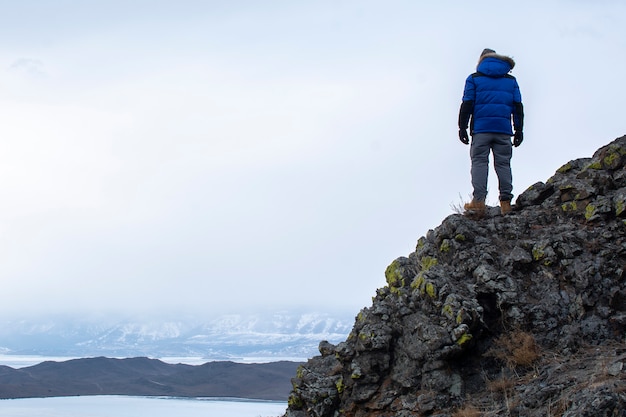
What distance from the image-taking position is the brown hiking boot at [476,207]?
15.6 metres

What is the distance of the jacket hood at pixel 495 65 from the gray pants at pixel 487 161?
152 centimetres

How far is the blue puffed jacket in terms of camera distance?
1552 centimetres

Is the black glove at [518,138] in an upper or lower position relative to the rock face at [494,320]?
upper

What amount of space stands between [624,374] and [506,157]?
285 inches

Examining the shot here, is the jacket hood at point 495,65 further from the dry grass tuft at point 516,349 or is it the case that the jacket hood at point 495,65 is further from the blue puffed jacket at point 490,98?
the dry grass tuft at point 516,349

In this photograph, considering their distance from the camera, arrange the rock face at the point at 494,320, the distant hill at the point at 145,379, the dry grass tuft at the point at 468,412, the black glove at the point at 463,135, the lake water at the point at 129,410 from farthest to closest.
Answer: the distant hill at the point at 145,379 < the lake water at the point at 129,410 < the black glove at the point at 463,135 < the rock face at the point at 494,320 < the dry grass tuft at the point at 468,412

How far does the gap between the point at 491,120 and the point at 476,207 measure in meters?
2.16

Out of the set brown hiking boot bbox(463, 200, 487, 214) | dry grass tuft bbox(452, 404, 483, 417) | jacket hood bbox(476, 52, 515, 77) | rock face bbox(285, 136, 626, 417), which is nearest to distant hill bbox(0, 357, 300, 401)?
brown hiking boot bbox(463, 200, 487, 214)

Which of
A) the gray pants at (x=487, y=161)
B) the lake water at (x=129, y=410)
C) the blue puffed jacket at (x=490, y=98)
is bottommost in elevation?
the lake water at (x=129, y=410)

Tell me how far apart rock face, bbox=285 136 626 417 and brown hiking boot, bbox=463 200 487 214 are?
0.31 metres

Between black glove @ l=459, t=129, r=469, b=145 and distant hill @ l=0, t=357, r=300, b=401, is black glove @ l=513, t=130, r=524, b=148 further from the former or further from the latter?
distant hill @ l=0, t=357, r=300, b=401

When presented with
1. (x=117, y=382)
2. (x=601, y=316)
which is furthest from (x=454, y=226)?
(x=117, y=382)

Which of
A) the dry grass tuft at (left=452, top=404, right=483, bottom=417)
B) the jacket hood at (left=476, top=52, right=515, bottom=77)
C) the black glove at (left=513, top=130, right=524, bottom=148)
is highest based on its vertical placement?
the jacket hood at (left=476, top=52, right=515, bottom=77)

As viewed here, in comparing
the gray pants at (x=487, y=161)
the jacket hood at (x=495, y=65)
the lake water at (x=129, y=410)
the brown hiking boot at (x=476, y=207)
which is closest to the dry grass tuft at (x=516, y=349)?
the brown hiking boot at (x=476, y=207)
